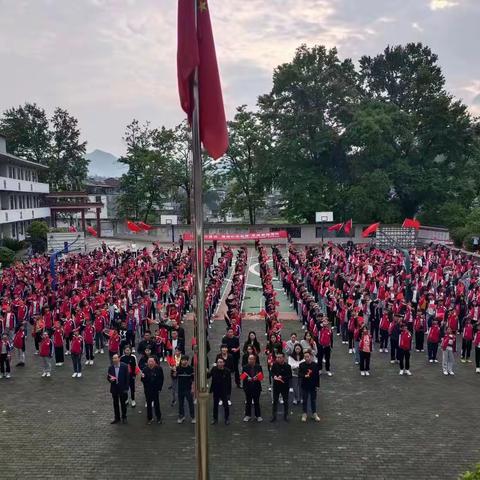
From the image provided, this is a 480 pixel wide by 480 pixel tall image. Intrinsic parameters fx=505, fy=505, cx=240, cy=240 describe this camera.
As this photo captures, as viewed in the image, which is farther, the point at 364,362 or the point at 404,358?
the point at 404,358

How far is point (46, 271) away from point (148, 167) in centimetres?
2945

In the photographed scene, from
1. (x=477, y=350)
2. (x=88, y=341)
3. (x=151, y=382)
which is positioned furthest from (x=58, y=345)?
(x=477, y=350)

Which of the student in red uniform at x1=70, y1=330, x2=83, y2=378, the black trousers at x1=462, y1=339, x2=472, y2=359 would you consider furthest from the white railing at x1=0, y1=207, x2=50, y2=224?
the black trousers at x1=462, y1=339, x2=472, y2=359

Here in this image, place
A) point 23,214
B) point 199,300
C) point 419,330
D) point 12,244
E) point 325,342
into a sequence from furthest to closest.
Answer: point 23,214 < point 12,244 < point 419,330 < point 325,342 < point 199,300

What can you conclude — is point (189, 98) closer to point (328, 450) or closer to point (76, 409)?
point (328, 450)

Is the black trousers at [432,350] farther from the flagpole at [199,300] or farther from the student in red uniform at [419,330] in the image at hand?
the flagpole at [199,300]

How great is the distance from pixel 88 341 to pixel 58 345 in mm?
844

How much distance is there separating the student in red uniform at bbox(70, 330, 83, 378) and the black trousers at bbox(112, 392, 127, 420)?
9.46 ft

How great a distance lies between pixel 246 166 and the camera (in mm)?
49656

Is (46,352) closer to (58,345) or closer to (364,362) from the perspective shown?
(58,345)

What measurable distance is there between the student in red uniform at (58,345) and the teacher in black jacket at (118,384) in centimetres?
418

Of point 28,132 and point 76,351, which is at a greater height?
point 28,132

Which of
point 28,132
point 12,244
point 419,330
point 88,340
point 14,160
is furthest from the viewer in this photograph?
point 28,132

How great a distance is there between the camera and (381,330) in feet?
50.0
